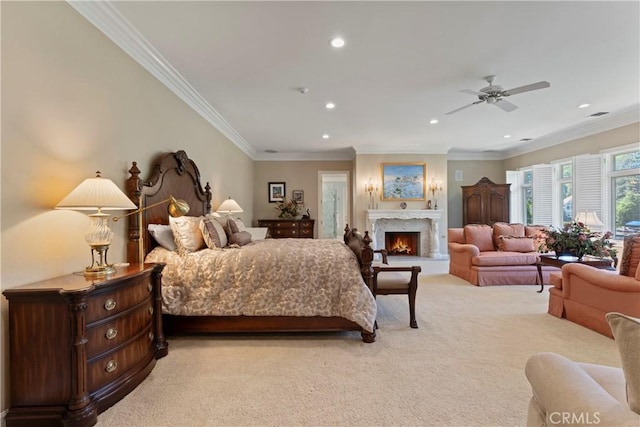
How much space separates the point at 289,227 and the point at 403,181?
10.3 ft

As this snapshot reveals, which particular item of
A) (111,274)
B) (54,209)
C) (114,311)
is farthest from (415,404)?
(54,209)

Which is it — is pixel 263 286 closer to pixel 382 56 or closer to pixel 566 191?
pixel 382 56

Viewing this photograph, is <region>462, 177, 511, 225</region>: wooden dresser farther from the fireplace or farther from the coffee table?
the coffee table

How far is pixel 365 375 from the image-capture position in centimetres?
218

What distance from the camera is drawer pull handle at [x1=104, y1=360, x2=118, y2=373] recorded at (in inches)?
72.2

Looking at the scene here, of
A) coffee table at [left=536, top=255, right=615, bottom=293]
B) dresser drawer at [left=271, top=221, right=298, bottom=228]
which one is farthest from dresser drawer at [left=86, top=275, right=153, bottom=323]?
dresser drawer at [left=271, top=221, right=298, bottom=228]

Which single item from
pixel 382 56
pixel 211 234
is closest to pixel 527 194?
pixel 382 56

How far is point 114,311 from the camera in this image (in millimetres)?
1885

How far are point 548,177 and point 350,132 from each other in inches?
180

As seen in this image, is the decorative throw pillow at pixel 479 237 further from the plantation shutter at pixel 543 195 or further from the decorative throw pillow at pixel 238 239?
the decorative throw pillow at pixel 238 239

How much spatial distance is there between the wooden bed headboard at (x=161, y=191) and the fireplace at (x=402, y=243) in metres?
5.13

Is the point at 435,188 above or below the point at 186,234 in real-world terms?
above

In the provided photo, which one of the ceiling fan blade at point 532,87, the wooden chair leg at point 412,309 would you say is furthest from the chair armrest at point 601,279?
the ceiling fan blade at point 532,87

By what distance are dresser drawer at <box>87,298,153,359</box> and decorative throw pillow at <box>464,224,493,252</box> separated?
5157 mm
